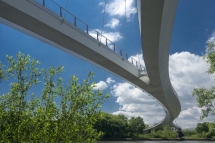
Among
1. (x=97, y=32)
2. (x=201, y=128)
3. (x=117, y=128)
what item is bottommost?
(x=201, y=128)

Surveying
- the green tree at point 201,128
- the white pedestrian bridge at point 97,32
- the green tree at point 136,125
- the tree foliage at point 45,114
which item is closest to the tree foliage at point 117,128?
the green tree at point 136,125

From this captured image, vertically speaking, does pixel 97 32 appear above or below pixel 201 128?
above

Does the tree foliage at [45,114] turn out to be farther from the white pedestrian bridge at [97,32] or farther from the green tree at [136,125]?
the green tree at [136,125]

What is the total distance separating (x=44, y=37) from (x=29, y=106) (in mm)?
8223

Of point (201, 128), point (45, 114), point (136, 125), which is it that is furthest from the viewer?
point (201, 128)

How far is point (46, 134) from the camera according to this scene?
496 centimetres

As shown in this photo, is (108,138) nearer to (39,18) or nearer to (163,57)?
(163,57)

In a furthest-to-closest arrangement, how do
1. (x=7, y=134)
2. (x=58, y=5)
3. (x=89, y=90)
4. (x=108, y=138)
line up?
(x=108, y=138) < (x=58, y=5) < (x=89, y=90) < (x=7, y=134)

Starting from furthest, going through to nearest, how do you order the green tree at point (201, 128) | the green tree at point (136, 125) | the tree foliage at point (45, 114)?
the green tree at point (201, 128) < the green tree at point (136, 125) < the tree foliage at point (45, 114)

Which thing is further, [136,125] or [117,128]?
[136,125]

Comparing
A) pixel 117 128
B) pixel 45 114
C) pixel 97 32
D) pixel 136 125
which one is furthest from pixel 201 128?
pixel 45 114

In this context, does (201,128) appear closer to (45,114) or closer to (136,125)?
(136,125)

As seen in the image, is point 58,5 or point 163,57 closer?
point 58,5

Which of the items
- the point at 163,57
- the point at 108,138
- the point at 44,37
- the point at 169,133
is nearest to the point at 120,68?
the point at 163,57
